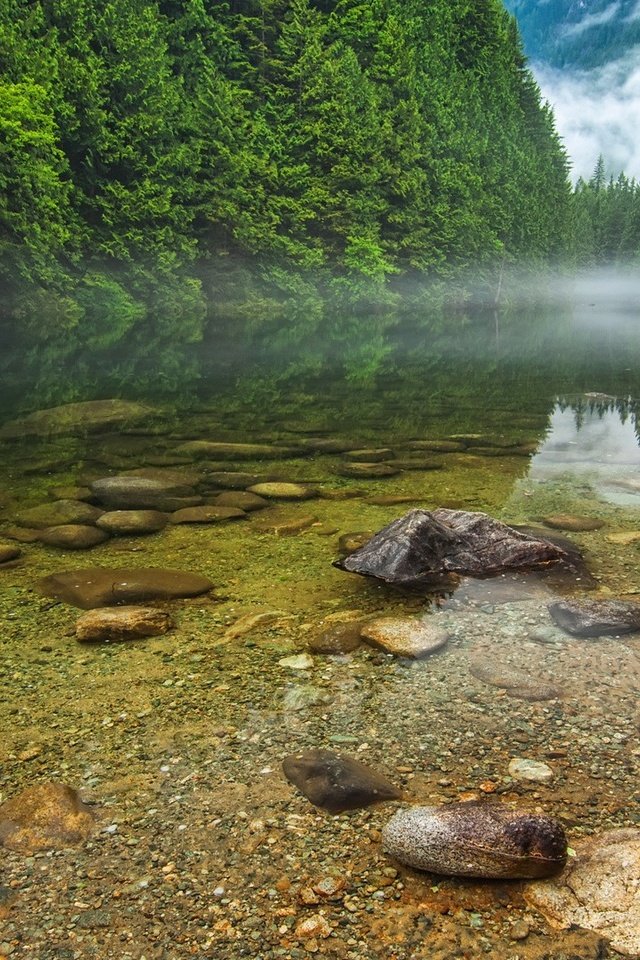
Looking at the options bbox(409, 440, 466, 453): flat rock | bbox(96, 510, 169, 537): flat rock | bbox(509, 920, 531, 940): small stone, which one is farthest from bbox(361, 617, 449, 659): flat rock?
bbox(409, 440, 466, 453): flat rock

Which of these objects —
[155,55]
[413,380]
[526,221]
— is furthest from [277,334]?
[526,221]

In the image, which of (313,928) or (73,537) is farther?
(73,537)

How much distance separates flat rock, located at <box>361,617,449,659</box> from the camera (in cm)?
399

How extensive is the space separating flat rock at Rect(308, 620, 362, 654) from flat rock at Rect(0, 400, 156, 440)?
6.60m

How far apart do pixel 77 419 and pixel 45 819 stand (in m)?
8.43

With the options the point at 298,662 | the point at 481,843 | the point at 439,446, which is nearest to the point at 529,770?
the point at 481,843

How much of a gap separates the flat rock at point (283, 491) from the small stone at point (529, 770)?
415 cm

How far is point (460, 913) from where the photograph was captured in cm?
226

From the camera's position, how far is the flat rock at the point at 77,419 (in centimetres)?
987

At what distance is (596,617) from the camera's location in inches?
168

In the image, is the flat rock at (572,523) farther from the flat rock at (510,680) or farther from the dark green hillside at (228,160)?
the dark green hillside at (228,160)

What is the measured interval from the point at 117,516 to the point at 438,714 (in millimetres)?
3622

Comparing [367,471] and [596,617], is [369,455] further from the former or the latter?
[596,617]

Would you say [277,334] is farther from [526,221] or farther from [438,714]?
[526,221]
